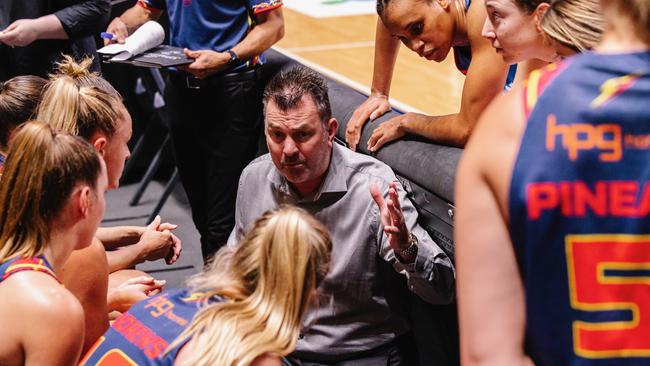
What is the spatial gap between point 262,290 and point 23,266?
470mm

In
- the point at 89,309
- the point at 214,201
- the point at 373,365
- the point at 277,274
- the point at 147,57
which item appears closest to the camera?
the point at 277,274

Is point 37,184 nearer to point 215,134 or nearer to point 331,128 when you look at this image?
point 331,128

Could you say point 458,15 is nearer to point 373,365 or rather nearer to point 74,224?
point 373,365

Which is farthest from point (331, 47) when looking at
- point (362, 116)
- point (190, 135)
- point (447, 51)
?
point (447, 51)

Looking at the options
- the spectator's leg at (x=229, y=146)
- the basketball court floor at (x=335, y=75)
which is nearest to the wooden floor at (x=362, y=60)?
the basketball court floor at (x=335, y=75)

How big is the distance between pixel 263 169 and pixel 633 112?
5.90ft

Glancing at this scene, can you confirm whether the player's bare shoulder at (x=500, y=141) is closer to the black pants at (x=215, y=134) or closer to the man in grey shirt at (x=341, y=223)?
the man in grey shirt at (x=341, y=223)

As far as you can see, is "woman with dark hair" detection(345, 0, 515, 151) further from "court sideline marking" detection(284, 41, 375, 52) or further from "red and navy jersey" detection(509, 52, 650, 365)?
"court sideline marking" detection(284, 41, 375, 52)

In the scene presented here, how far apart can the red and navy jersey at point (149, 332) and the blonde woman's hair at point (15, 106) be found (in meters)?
0.96

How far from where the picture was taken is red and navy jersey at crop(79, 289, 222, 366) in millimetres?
1642

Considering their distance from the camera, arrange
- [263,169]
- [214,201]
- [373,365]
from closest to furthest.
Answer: [373,365] < [263,169] < [214,201]

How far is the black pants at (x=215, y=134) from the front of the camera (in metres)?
3.48

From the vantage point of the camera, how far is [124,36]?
364 cm

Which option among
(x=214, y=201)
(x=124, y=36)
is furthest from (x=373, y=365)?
(x=124, y=36)
